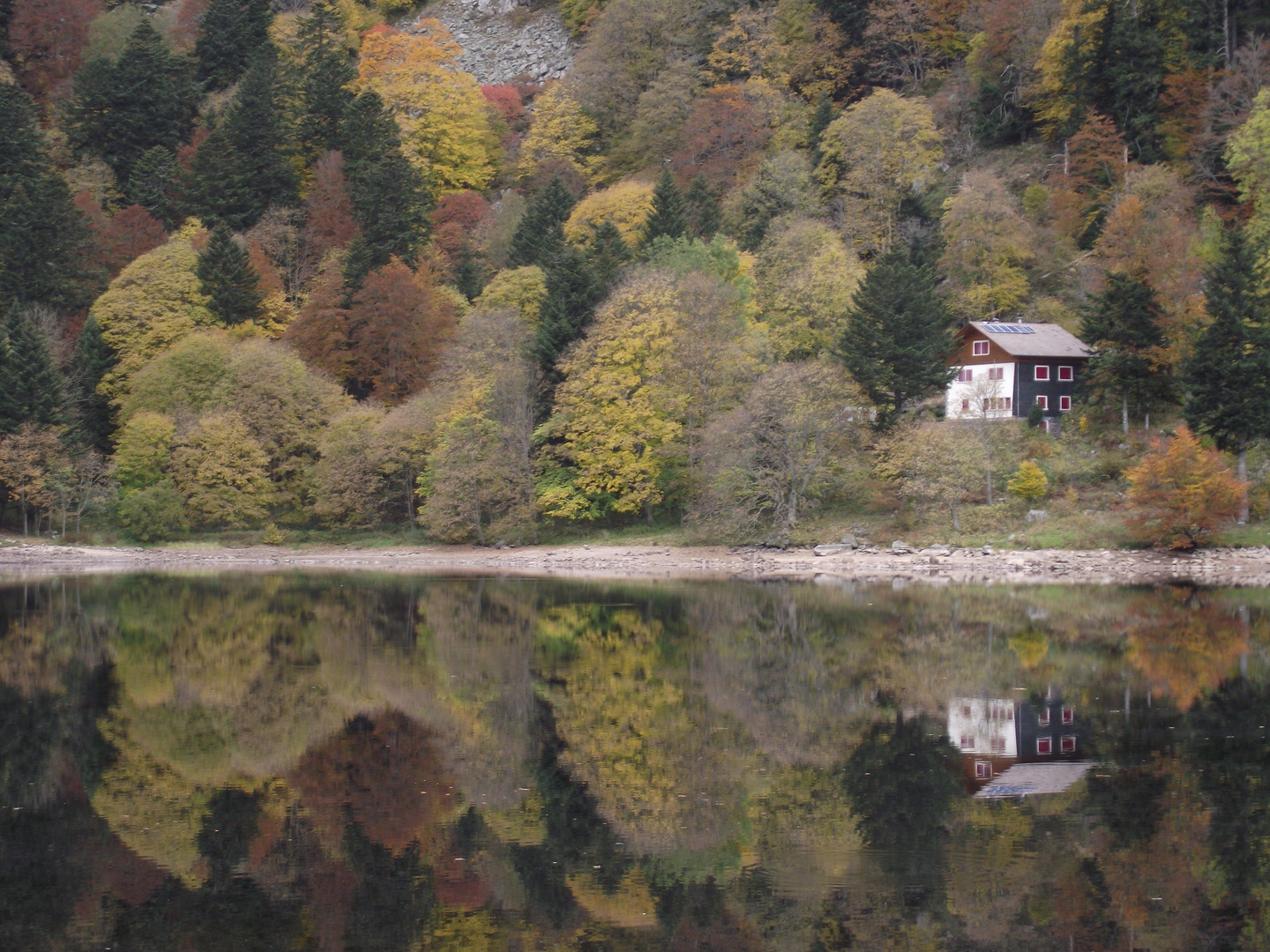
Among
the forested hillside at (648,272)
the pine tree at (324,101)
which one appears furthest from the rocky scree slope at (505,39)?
the pine tree at (324,101)

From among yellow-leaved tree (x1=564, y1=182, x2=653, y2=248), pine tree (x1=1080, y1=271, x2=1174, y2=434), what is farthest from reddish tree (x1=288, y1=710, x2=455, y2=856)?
yellow-leaved tree (x1=564, y1=182, x2=653, y2=248)

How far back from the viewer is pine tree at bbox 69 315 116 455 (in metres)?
69.8

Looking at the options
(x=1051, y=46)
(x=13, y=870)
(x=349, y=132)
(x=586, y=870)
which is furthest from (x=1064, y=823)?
(x=349, y=132)

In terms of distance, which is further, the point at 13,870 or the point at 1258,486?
the point at 1258,486

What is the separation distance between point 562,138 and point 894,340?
55.3 meters

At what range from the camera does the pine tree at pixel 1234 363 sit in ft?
153

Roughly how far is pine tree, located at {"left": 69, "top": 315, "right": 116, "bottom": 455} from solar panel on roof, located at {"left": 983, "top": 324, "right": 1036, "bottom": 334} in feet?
170

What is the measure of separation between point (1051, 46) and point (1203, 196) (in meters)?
18.0

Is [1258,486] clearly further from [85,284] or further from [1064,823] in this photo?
[85,284]

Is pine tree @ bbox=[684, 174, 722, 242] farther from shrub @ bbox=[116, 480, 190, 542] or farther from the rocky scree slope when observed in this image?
the rocky scree slope

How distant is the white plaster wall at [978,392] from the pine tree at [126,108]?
2560 inches

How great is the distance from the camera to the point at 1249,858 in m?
12.9

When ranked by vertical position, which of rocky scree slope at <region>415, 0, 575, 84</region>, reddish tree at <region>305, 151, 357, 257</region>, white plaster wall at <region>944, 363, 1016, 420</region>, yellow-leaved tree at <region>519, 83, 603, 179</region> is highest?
rocky scree slope at <region>415, 0, 575, 84</region>

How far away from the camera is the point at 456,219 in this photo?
302 feet
